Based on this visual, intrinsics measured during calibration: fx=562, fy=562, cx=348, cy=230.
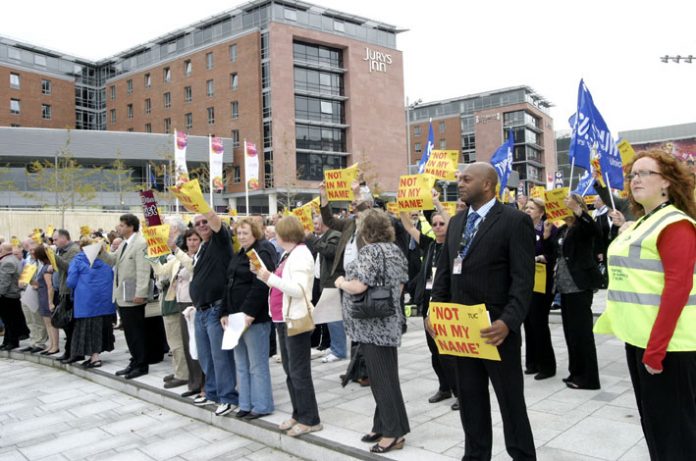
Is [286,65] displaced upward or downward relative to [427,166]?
upward

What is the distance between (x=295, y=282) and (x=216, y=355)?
1583mm

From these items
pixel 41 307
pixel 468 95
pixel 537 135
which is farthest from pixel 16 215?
pixel 537 135

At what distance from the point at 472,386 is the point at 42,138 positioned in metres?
53.9

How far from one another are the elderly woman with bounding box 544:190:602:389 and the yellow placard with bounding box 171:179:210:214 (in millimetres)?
4015

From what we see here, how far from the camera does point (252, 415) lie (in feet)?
19.3

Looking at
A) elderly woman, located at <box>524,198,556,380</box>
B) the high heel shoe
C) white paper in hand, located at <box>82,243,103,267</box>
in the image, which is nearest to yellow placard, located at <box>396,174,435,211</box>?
elderly woman, located at <box>524,198,556,380</box>

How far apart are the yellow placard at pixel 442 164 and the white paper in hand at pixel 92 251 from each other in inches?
212

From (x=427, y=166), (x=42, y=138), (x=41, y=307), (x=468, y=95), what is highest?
(x=468, y=95)

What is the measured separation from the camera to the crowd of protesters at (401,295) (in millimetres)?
3068

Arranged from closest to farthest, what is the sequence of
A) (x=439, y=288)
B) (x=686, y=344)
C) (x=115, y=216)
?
(x=686, y=344) → (x=439, y=288) → (x=115, y=216)

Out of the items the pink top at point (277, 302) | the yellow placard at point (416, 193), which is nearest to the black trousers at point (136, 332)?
the pink top at point (277, 302)

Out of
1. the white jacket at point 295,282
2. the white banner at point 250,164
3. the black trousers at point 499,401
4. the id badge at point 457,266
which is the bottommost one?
the black trousers at point 499,401

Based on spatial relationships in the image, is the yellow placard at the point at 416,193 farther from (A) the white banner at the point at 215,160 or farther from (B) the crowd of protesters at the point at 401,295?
(A) the white banner at the point at 215,160

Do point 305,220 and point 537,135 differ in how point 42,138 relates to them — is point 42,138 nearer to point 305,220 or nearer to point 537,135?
point 305,220
